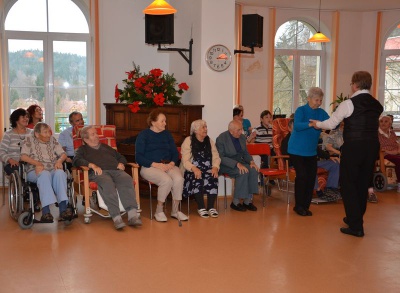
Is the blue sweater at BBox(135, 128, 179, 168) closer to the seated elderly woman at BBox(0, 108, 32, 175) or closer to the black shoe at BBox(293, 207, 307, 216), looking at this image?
the seated elderly woman at BBox(0, 108, 32, 175)

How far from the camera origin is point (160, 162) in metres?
5.81

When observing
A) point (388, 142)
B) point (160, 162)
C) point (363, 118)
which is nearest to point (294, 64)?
point (388, 142)

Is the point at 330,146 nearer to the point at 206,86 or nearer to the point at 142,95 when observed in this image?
the point at 206,86

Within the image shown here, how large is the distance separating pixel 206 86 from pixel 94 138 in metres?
1.81

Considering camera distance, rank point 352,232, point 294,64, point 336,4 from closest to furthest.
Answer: point 352,232
point 336,4
point 294,64

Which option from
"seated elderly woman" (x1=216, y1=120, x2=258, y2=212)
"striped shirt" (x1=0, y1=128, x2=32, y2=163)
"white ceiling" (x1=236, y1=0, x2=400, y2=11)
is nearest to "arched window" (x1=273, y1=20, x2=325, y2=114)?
"white ceiling" (x1=236, y1=0, x2=400, y2=11)

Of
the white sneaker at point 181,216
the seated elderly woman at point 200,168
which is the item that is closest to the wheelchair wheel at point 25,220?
the white sneaker at point 181,216

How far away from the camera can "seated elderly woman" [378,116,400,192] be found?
7.73 meters

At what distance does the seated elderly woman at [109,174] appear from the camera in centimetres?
525

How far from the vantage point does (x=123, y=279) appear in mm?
3756

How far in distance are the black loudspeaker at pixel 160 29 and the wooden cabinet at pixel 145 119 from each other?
A: 943mm

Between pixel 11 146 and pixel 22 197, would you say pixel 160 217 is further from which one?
pixel 11 146

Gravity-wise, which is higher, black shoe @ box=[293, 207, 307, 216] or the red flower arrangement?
the red flower arrangement

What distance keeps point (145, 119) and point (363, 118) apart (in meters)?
3.02
